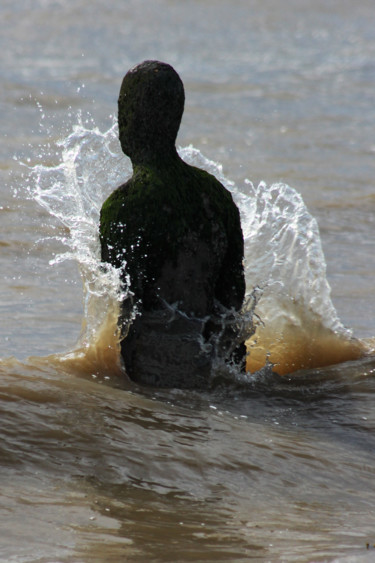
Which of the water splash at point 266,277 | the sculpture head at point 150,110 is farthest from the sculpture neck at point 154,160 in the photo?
the water splash at point 266,277

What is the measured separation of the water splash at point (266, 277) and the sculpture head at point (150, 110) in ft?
1.80

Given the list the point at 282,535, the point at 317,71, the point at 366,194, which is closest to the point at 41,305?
the point at 282,535

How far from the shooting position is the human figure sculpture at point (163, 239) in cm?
454

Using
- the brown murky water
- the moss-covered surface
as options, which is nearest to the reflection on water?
the brown murky water

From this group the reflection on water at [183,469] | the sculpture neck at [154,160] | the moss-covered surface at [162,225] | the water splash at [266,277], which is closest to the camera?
the reflection on water at [183,469]

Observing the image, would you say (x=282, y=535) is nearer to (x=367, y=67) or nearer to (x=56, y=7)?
(x=367, y=67)

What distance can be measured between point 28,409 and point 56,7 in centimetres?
2443

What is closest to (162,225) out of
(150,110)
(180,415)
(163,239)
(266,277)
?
(163,239)

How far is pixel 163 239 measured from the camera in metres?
4.54

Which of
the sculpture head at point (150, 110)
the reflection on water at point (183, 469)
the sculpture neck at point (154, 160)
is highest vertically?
the sculpture head at point (150, 110)

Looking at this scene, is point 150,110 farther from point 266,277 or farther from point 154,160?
point 266,277

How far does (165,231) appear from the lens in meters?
4.54

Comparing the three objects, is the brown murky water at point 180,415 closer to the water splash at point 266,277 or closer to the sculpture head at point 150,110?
the water splash at point 266,277

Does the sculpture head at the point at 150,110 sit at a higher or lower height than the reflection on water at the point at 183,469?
higher
